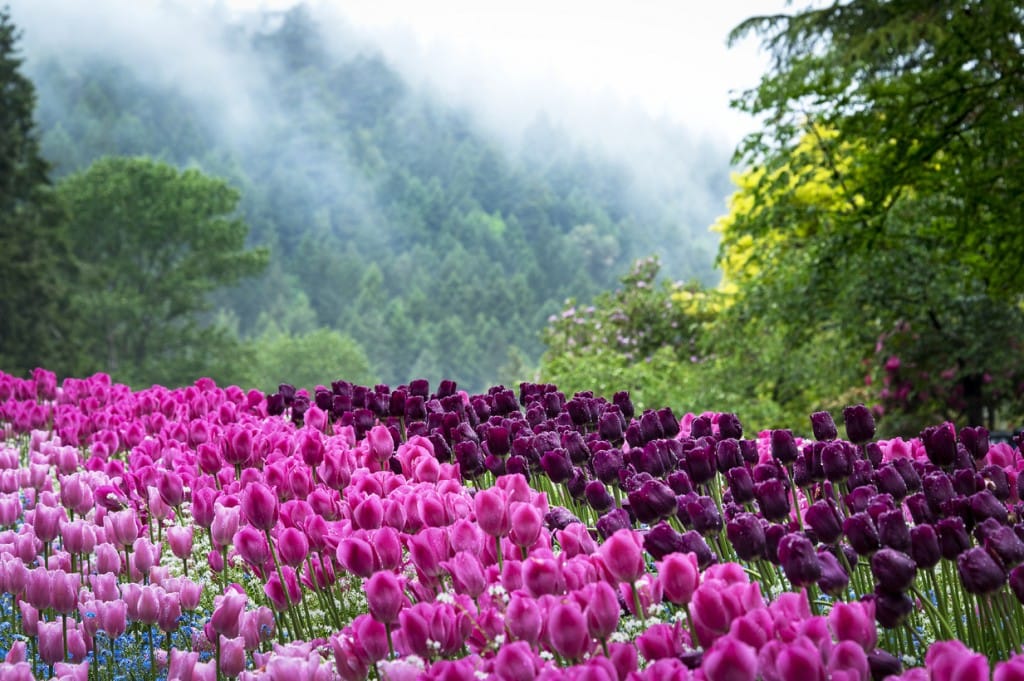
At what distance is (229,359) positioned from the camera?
41.9 metres

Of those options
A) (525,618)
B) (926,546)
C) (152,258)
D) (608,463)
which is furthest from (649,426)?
(152,258)

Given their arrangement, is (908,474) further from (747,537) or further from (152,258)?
(152,258)

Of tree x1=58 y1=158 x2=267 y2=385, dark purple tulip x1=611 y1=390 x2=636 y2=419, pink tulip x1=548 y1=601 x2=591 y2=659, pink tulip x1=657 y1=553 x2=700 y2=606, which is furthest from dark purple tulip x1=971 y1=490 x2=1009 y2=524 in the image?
tree x1=58 y1=158 x2=267 y2=385

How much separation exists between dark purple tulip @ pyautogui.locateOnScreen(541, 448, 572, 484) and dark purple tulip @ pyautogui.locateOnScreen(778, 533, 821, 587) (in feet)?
3.83

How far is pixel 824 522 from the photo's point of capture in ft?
7.88

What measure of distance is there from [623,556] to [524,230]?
102857 millimetres

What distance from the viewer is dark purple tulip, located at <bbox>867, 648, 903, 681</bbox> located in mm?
1845

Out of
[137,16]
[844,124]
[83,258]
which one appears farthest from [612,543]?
[137,16]

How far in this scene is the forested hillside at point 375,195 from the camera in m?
80.1

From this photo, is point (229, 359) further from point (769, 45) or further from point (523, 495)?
point (523, 495)

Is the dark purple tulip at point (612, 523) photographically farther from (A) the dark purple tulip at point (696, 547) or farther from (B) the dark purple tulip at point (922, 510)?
(B) the dark purple tulip at point (922, 510)

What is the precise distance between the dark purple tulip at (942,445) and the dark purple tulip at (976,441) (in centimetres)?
18

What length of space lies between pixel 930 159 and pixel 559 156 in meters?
126

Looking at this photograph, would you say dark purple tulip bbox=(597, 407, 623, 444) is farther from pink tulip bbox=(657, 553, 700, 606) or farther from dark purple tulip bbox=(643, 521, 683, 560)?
pink tulip bbox=(657, 553, 700, 606)
